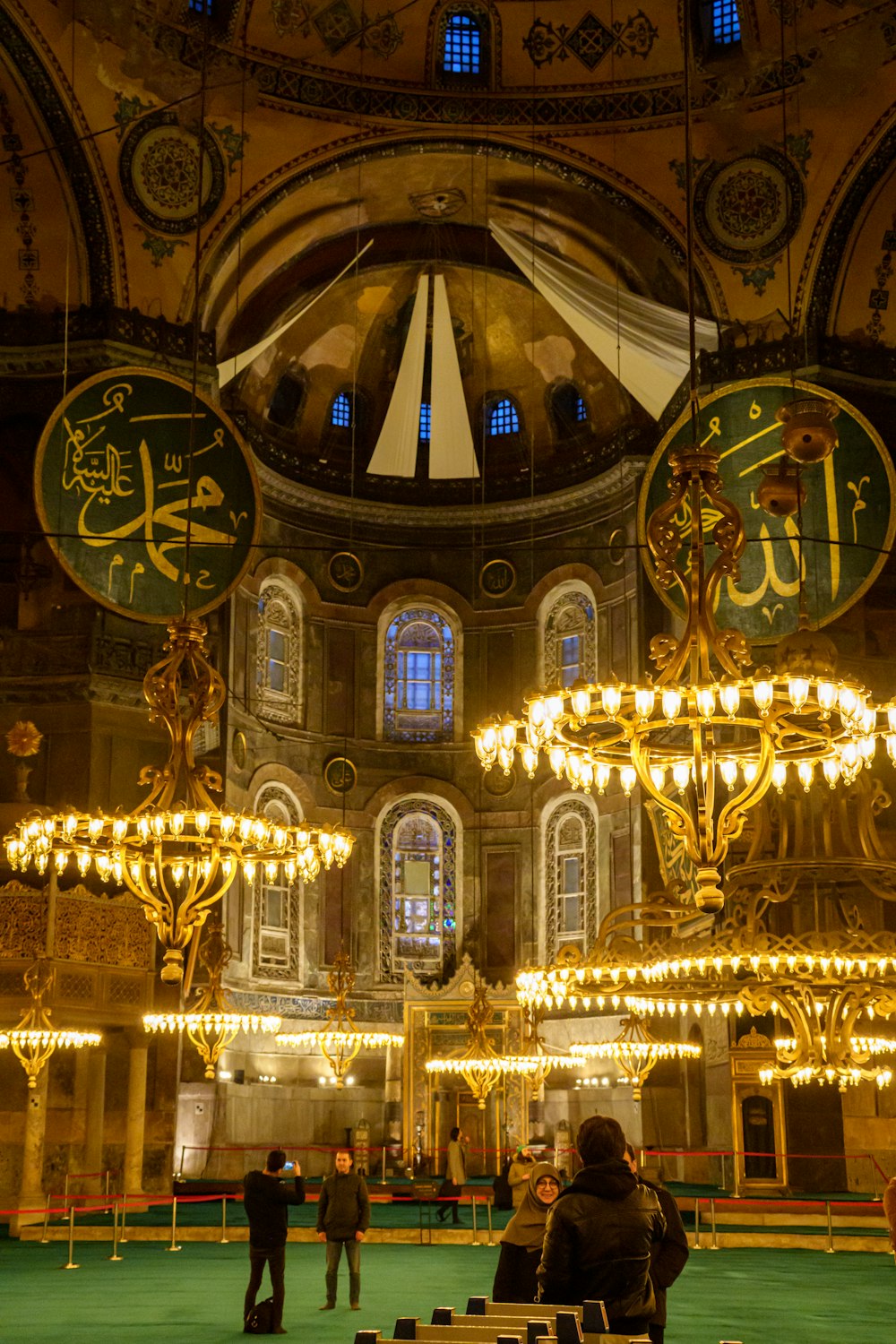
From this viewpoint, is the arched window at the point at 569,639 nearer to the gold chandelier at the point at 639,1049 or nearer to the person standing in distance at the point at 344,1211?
the gold chandelier at the point at 639,1049

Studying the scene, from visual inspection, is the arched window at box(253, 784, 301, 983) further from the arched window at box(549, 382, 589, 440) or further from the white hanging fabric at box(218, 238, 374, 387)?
the arched window at box(549, 382, 589, 440)

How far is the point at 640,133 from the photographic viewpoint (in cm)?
1631

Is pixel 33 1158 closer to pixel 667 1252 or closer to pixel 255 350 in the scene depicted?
pixel 255 350

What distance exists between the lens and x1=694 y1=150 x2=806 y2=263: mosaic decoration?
15.8 meters

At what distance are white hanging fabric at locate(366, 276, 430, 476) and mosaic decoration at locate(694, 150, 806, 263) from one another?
4.55m

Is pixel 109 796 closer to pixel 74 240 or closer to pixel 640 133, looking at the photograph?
pixel 74 240

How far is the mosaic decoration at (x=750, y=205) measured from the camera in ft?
51.8

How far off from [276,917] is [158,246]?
7.96 m

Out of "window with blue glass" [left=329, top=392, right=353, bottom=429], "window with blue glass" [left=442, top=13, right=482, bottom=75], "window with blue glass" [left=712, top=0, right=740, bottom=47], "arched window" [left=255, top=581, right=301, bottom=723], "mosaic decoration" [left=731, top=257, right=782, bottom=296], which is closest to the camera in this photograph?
"mosaic decoration" [left=731, top=257, right=782, bottom=296]

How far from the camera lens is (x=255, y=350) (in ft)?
56.6

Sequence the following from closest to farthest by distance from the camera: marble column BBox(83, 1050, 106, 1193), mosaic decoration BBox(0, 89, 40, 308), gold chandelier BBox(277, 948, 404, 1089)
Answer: marble column BBox(83, 1050, 106, 1193)
mosaic decoration BBox(0, 89, 40, 308)
gold chandelier BBox(277, 948, 404, 1089)

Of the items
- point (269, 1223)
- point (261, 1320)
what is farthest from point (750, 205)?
point (261, 1320)

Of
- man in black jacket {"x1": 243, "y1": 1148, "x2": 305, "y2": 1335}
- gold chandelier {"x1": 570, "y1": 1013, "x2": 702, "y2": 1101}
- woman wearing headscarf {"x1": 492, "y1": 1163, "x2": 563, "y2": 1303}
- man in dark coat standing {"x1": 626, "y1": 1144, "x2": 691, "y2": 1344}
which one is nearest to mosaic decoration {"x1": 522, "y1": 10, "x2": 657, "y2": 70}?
gold chandelier {"x1": 570, "y1": 1013, "x2": 702, "y2": 1101}

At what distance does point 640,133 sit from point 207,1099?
11.0 m
